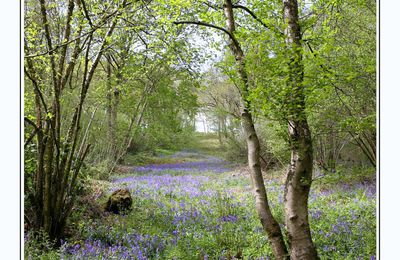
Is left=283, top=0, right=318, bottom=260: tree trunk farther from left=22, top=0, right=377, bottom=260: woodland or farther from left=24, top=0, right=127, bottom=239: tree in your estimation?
left=24, top=0, right=127, bottom=239: tree

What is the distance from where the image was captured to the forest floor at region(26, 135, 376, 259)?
351 cm

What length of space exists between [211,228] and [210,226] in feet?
0.32

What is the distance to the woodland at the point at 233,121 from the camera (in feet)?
A: 9.40

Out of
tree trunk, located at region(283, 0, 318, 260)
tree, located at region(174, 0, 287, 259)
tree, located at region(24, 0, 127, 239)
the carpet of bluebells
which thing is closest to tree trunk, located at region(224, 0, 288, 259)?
tree, located at region(174, 0, 287, 259)

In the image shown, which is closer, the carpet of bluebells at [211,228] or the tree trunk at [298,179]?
the tree trunk at [298,179]

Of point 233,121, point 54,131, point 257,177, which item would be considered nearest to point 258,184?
point 257,177

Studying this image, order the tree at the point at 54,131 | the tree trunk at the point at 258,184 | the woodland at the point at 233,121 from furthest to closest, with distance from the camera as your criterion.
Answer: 1. the tree at the point at 54,131
2. the tree trunk at the point at 258,184
3. the woodland at the point at 233,121

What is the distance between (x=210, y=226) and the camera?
454 cm

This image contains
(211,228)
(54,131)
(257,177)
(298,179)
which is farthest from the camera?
(211,228)

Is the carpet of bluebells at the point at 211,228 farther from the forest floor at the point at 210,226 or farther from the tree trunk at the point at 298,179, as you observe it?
the tree trunk at the point at 298,179

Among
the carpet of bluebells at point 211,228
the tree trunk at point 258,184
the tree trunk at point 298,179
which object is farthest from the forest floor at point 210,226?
the tree trunk at point 298,179

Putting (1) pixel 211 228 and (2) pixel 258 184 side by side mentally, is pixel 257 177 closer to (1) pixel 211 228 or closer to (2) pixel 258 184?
(2) pixel 258 184
